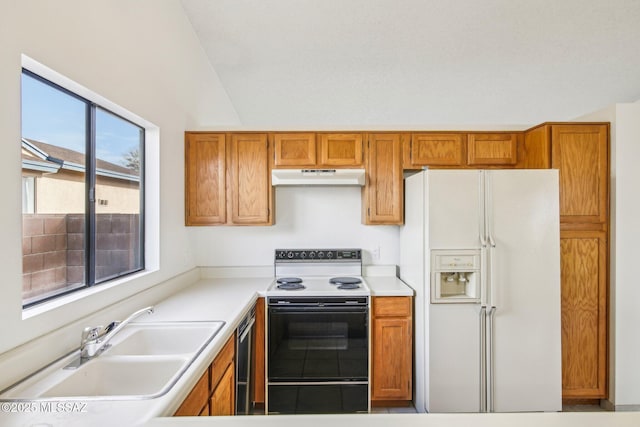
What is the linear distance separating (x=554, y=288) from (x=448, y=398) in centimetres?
108

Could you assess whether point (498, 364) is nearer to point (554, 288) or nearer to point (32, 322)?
point (554, 288)

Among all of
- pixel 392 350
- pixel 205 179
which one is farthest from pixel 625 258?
pixel 205 179

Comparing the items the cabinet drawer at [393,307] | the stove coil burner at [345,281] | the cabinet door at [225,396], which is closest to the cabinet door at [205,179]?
the stove coil burner at [345,281]

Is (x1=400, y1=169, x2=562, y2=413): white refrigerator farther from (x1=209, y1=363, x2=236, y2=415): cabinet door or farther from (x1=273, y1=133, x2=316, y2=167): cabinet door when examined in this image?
(x1=209, y1=363, x2=236, y2=415): cabinet door

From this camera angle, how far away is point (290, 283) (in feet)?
9.05

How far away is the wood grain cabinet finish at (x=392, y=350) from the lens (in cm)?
244

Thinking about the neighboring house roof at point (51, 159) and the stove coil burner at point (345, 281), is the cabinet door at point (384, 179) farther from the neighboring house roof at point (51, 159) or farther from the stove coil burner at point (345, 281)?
the neighboring house roof at point (51, 159)

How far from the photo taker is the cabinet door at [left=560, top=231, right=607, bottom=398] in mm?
2375

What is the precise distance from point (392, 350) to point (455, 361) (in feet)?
1.53

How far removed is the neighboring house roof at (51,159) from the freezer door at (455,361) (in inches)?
94.8

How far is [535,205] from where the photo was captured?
2.20 m

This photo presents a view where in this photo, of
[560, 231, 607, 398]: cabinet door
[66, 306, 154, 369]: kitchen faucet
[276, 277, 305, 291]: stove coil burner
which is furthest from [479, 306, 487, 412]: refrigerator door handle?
[66, 306, 154, 369]: kitchen faucet

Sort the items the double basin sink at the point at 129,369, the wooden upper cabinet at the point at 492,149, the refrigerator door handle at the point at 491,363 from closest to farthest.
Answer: the double basin sink at the point at 129,369
the refrigerator door handle at the point at 491,363
the wooden upper cabinet at the point at 492,149

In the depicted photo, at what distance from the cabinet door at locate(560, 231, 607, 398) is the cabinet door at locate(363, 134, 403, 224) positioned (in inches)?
50.7
